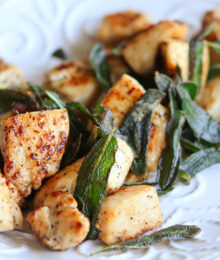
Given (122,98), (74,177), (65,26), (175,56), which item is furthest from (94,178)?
(65,26)

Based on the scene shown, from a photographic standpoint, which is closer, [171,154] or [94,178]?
[94,178]

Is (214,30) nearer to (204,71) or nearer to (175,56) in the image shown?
(204,71)

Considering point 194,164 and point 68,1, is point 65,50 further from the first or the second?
point 194,164

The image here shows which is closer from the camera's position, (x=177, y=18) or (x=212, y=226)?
(x=212, y=226)

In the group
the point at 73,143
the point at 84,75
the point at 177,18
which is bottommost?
the point at 73,143

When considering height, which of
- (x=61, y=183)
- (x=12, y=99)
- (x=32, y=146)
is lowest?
(x=61, y=183)

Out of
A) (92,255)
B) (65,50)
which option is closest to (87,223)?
(92,255)

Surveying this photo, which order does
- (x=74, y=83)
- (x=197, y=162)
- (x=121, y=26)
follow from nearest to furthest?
1. (x=197, y=162)
2. (x=74, y=83)
3. (x=121, y=26)
